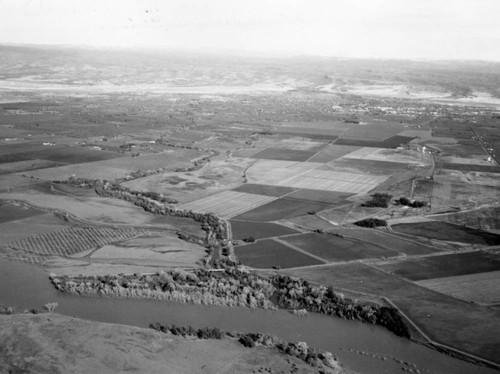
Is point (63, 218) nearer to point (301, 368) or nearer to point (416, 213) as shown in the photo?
point (301, 368)

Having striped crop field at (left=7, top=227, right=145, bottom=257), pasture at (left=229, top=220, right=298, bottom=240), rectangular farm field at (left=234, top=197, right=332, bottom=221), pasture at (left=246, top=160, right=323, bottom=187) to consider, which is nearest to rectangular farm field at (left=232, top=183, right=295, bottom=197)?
pasture at (left=246, top=160, right=323, bottom=187)

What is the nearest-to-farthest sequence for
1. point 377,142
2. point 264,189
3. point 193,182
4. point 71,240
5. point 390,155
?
point 71,240, point 264,189, point 193,182, point 390,155, point 377,142

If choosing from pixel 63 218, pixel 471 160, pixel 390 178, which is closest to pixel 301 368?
pixel 63 218

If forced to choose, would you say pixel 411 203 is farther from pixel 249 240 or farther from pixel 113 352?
pixel 113 352

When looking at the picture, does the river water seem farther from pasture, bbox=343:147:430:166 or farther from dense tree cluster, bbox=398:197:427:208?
pasture, bbox=343:147:430:166

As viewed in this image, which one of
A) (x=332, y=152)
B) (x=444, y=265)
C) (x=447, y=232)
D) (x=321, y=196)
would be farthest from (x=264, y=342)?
(x=332, y=152)

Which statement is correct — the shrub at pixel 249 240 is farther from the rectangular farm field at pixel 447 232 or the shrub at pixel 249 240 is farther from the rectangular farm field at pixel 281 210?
the rectangular farm field at pixel 447 232

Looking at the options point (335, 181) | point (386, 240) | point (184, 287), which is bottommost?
point (184, 287)
